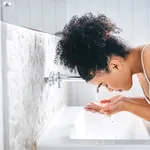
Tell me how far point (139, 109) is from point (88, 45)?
356 mm

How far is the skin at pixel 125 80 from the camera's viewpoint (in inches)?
47.0

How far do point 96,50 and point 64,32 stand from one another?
0.16 meters

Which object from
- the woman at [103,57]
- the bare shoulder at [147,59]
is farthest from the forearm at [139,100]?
Result: the bare shoulder at [147,59]

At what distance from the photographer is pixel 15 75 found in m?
0.97

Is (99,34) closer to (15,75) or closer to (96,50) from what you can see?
(96,50)

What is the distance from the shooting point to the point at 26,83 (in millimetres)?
1109

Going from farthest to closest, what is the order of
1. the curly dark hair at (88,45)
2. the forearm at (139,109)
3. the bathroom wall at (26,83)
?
the forearm at (139,109)
the curly dark hair at (88,45)
the bathroom wall at (26,83)

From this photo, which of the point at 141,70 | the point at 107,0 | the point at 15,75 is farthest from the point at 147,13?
the point at 15,75

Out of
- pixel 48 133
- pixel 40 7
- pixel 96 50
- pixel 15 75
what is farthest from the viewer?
pixel 40 7

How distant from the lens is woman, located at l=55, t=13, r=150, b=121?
3.77ft

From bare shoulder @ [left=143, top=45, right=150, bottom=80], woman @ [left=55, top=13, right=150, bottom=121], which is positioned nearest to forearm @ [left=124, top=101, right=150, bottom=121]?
woman @ [left=55, top=13, right=150, bottom=121]

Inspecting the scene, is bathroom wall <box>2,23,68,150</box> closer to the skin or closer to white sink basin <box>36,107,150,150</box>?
white sink basin <box>36,107,150,150</box>

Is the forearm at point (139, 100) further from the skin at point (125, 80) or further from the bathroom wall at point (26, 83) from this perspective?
the bathroom wall at point (26, 83)

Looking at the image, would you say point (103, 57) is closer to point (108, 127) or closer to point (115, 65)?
point (115, 65)
